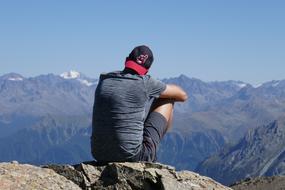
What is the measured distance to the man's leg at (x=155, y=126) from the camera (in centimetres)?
1166

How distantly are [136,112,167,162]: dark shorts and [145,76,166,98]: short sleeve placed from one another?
0.57m

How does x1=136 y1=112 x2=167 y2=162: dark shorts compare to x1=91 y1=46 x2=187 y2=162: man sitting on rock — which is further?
x1=136 y1=112 x2=167 y2=162: dark shorts

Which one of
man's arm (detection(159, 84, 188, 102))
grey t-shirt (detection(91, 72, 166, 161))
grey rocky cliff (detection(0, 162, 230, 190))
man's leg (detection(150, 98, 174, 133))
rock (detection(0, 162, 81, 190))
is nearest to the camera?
rock (detection(0, 162, 81, 190))

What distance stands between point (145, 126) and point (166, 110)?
2.08 ft

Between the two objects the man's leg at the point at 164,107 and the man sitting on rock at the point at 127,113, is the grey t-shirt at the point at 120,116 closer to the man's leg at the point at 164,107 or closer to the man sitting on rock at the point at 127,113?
the man sitting on rock at the point at 127,113

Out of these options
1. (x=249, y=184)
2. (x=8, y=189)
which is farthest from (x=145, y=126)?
(x=249, y=184)

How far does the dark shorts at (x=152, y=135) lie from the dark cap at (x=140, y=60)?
109cm

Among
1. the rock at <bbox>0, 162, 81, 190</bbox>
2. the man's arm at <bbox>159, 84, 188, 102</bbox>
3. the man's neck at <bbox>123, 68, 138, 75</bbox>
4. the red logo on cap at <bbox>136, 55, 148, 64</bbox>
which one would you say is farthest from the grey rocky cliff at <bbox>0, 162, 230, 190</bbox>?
the red logo on cap at <bbox>136, 55, 148, 64</bbox>

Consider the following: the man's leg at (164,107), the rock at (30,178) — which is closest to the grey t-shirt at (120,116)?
the man's leg at (164,107)

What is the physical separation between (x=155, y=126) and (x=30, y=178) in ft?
9.80

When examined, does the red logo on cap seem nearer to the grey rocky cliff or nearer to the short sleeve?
the short sleeve

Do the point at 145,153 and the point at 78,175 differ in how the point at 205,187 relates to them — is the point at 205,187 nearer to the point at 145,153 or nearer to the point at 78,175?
the point at 145,153

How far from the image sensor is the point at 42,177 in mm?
10625

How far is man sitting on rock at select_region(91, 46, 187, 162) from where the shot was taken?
11281mm
